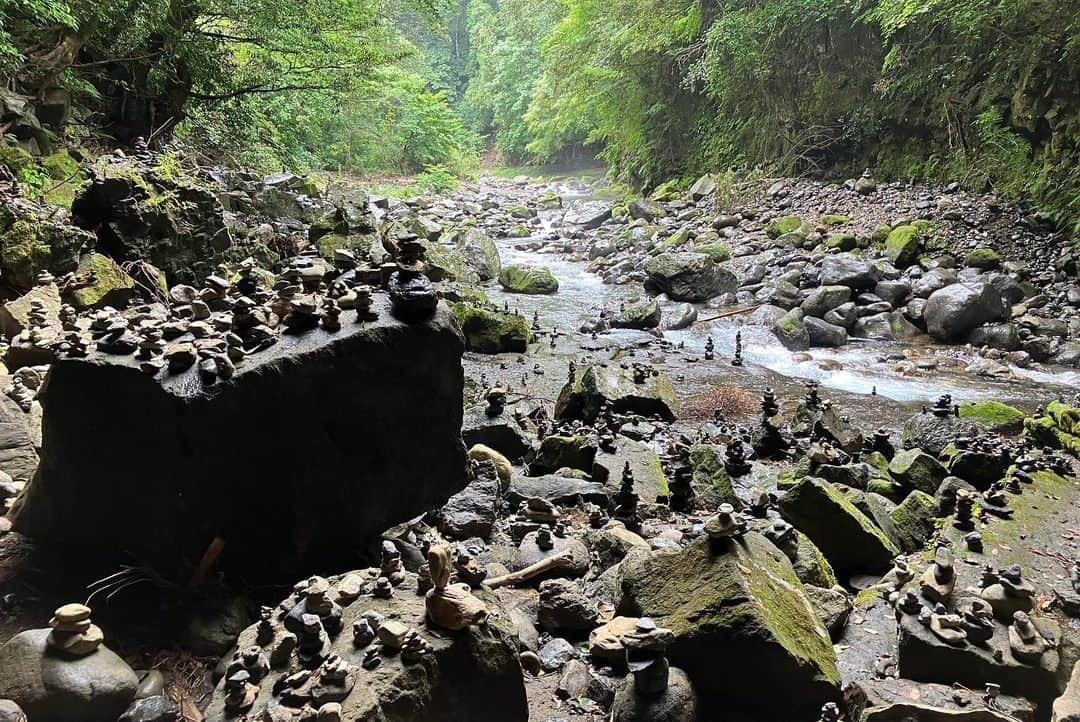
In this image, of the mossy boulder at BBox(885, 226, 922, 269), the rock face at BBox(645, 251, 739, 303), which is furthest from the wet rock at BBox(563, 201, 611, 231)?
the mossy boulder at BBox(885, 226, 922, 269)

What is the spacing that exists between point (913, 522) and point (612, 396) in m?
3.71

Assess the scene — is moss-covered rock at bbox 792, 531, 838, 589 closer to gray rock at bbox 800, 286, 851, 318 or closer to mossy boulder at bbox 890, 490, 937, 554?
mossy boulder at bbox 890, 490, 937, 554

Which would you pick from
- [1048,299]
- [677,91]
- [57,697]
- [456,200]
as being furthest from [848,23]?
[57,697]

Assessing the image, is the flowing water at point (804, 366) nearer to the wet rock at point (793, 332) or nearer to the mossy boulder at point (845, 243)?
the wet rock at point (793, 332)

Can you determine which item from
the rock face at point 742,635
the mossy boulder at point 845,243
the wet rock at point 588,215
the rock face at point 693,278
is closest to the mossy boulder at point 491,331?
the rock face at point 693,278

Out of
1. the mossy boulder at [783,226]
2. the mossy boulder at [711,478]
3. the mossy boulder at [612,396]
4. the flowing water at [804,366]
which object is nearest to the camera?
the mossy boulder at [711,478]

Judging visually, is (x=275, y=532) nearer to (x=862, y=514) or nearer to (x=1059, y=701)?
(x=1059, y=701)

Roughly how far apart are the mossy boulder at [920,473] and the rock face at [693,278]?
305 inches

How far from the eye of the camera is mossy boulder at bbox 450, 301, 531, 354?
10328mm

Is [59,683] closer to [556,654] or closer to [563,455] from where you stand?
[556,654]

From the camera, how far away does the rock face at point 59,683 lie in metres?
1.95

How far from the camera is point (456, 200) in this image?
93.7 ft

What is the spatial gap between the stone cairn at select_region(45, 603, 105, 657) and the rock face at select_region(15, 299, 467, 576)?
61cm

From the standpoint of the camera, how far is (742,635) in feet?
8.30
